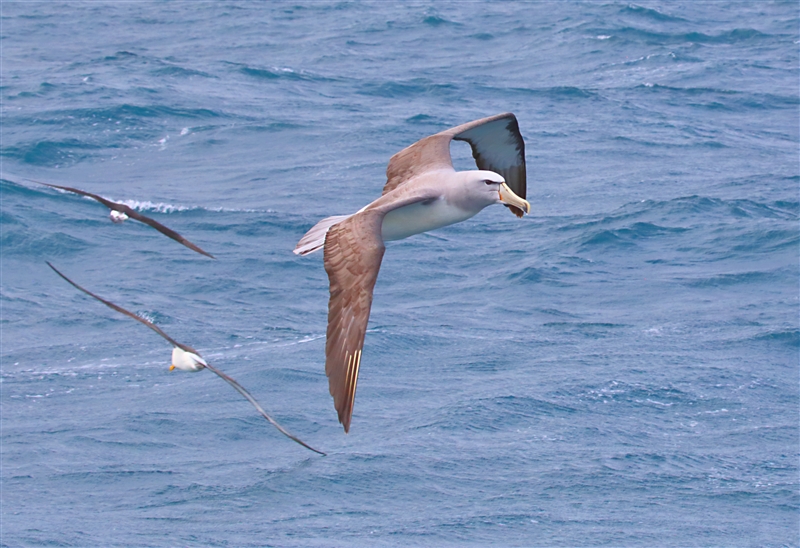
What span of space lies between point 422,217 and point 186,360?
8.67ft

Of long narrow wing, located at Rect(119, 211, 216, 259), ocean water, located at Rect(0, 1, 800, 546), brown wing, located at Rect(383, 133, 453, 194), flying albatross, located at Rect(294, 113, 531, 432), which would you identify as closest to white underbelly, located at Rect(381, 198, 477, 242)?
flying albatross, located at Rect(294, 113, 531, 432)

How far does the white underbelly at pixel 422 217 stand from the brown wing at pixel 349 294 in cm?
92

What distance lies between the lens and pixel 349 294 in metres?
10.5

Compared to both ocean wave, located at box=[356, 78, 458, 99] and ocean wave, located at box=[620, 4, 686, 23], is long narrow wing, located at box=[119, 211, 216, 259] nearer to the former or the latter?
ocean wave, located at box=[356, 78, 458, 99]

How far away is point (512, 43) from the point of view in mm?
42500

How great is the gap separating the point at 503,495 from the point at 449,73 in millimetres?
20492

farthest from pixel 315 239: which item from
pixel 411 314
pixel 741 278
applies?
pixel 741 278

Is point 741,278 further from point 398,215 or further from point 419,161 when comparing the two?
point 398,215

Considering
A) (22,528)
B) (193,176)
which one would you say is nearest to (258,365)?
(22,528)

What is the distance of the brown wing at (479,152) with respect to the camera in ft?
43.8

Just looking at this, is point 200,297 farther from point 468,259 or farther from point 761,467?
point 761,467

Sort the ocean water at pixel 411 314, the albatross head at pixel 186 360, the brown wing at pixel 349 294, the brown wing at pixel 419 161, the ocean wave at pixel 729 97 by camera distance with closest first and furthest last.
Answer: the brown wing at pixel 349 294, the albatross head at pixel 186 360, the brown wing at pixel 419 161, the ocean water at pixel 411 314, the ocean wave at pixel 729 97

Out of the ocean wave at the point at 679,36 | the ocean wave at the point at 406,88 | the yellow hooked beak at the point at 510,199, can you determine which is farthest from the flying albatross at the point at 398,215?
the ocean wave at the point at 679,36

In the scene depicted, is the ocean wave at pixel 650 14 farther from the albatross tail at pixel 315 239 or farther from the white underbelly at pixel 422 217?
the albatross tail at pixel 315 239
